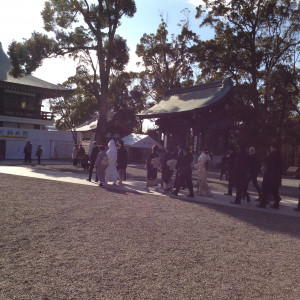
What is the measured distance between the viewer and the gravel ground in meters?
3.42

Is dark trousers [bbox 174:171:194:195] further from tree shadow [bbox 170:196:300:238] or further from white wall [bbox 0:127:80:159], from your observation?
white wall [bbox 0:127:80:159]

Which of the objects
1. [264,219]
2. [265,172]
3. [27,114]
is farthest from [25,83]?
[264,219]

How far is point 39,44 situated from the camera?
2200 cm

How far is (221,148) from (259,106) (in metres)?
4.15

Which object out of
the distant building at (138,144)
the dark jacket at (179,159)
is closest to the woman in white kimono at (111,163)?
the dark jacket at (179,159)

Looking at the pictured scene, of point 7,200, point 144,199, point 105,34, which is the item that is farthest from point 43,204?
point 105,34

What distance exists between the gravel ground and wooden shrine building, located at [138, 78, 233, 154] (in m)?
13.9

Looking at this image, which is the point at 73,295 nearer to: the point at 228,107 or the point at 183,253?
the point at 183,253

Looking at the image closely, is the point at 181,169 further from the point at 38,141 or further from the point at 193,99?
the point at 38,141

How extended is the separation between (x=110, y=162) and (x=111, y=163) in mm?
60

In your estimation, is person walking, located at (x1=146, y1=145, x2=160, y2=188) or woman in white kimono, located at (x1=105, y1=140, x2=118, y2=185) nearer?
person walking, located at (x1=146, y1=145, x2=160, y2=188)

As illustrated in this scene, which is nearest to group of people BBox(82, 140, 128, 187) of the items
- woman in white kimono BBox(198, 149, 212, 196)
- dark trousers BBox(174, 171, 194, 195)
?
dark trousers BBox(174, 171, 194, 195)

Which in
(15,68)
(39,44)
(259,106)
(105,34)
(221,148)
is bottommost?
(221,148)

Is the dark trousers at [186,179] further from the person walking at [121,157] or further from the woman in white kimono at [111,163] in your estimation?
the woman in white kimono at [111,163]
